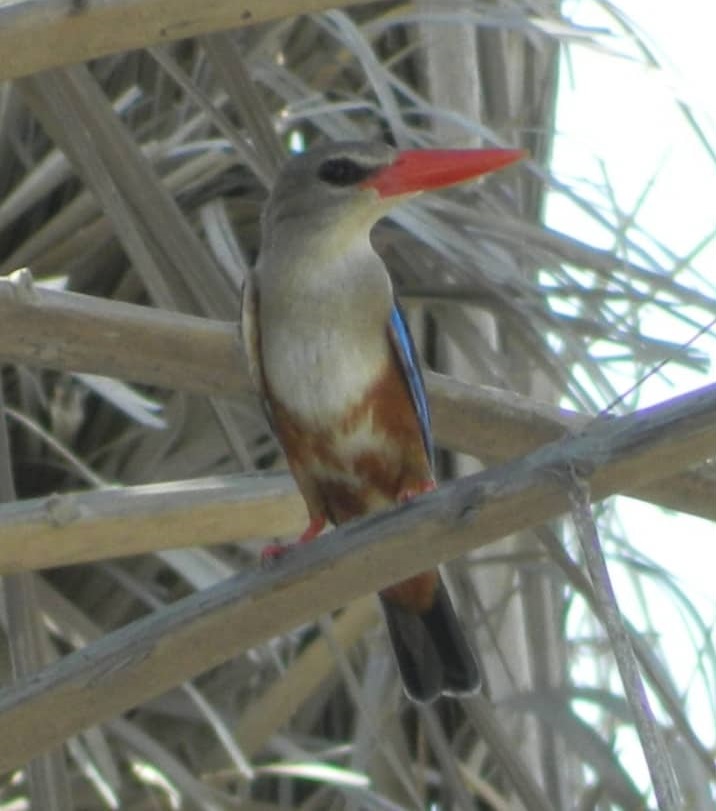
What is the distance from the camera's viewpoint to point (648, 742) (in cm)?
117

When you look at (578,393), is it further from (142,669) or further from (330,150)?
(142,669)

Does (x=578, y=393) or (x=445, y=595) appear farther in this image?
(x=445, y=595)

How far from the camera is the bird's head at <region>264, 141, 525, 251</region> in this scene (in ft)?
7.93

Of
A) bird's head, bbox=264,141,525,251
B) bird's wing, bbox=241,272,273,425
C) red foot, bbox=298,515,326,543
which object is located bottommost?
red foot, bbox=298,515,326,543

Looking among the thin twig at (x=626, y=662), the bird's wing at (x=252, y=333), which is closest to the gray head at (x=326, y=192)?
the bird's wing at (x=252, y=333)

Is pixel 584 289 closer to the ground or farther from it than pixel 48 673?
farther from it

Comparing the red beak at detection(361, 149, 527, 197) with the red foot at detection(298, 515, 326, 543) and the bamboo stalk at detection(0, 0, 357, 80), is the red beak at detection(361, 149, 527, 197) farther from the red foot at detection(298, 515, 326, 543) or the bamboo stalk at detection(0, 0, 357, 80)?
the bamboo stalk at detection(0, 0, 357, 80)

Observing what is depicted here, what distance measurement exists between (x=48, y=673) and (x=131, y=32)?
496 mm

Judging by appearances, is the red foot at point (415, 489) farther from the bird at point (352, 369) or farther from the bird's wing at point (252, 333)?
the bird's wing at point (252, 333)

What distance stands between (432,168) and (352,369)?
0.30 metres

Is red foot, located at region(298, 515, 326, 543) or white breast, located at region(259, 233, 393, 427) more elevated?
white breast, located at region(259, 233, 393, 427)

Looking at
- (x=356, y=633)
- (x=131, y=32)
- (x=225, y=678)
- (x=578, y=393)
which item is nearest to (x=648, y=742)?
(x=131, y=32)

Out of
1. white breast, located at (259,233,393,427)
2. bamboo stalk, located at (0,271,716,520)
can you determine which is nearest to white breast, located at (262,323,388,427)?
white breast, located at (259,233,393,427)

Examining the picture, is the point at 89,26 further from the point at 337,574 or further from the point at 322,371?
the point at 322,371
